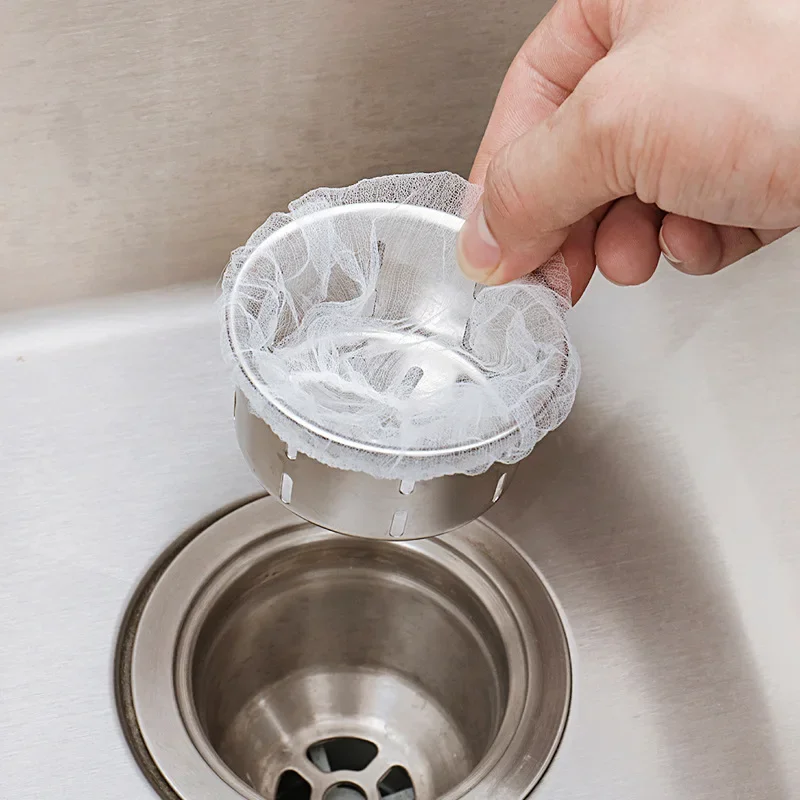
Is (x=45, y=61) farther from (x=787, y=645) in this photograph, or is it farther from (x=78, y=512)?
(x=787, y=645)

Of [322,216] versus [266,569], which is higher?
[322,216]

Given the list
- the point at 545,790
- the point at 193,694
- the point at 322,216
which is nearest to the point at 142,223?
the point at 322,216

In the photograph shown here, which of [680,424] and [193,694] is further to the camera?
[680,424]

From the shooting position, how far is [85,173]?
582mm

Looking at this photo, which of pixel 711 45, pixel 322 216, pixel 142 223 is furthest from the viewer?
pixel 142 223

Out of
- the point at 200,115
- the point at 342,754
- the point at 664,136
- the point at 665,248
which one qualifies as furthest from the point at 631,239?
the point at 342,754

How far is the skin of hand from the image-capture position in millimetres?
381

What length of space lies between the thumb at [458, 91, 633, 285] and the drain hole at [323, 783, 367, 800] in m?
0.33

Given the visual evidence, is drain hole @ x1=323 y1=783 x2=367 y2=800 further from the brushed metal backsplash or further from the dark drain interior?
the brushed metal backsplash

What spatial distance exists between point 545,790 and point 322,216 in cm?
30

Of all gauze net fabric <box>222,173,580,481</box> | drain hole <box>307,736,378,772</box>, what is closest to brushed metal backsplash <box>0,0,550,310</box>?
gauze net fabric <box>222,173,580,481</box>

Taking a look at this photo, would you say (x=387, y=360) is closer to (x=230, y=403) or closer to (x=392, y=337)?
(x=392, y=337)

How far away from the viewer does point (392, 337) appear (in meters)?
0.55

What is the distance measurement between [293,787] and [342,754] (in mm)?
38
